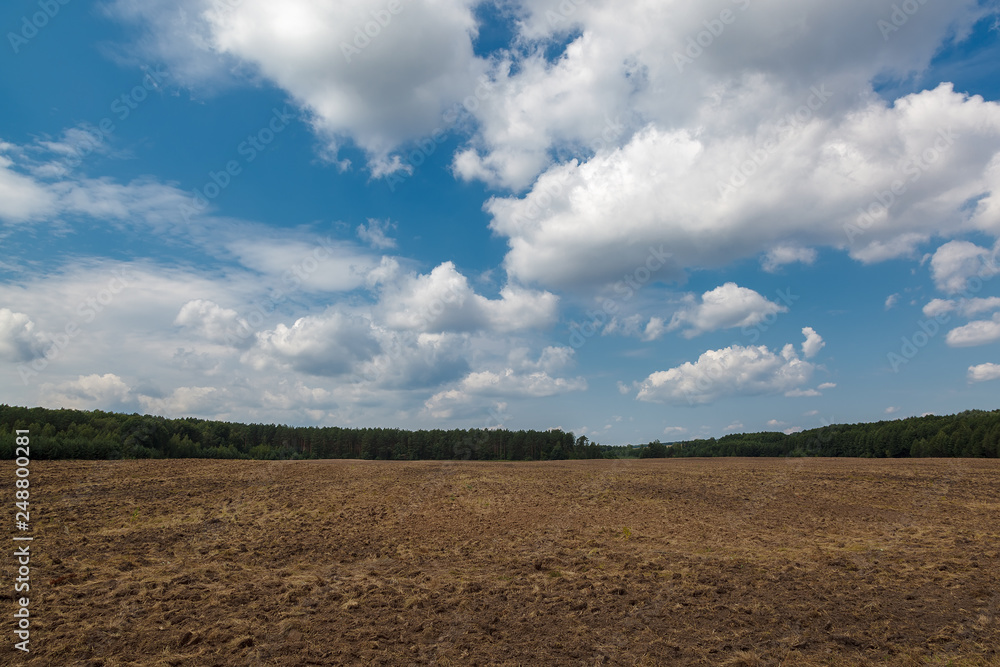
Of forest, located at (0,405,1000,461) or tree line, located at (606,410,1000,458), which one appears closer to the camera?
forest, located at (0,405,1000,461)

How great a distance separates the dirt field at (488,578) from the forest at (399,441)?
19.6m

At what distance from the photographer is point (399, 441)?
9138 cm

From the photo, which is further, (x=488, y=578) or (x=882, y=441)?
(x=882, y=441)

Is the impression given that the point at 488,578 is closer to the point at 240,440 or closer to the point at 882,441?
the point at 240,440

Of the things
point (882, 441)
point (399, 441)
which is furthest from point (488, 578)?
point (882, 441)

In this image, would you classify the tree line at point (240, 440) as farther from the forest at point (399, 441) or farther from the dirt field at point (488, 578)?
the dirt field at point (488, 578)

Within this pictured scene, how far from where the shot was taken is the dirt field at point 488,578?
755cm

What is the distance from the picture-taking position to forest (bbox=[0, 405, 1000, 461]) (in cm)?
3847

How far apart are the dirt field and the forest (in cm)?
1963

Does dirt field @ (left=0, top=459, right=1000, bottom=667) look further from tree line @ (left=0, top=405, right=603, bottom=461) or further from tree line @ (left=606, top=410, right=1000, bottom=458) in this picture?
tree line @ (left=606, top=410, right=1000, bottom=458)

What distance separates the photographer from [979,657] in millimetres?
7250

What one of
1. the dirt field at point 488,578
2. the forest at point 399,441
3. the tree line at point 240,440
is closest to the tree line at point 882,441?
the forest at point 399,441

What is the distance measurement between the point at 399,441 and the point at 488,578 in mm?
83700

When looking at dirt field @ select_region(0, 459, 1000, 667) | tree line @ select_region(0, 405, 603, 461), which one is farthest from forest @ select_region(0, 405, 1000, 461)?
dirt field @ select_region(0, 459, 1000, 667)
